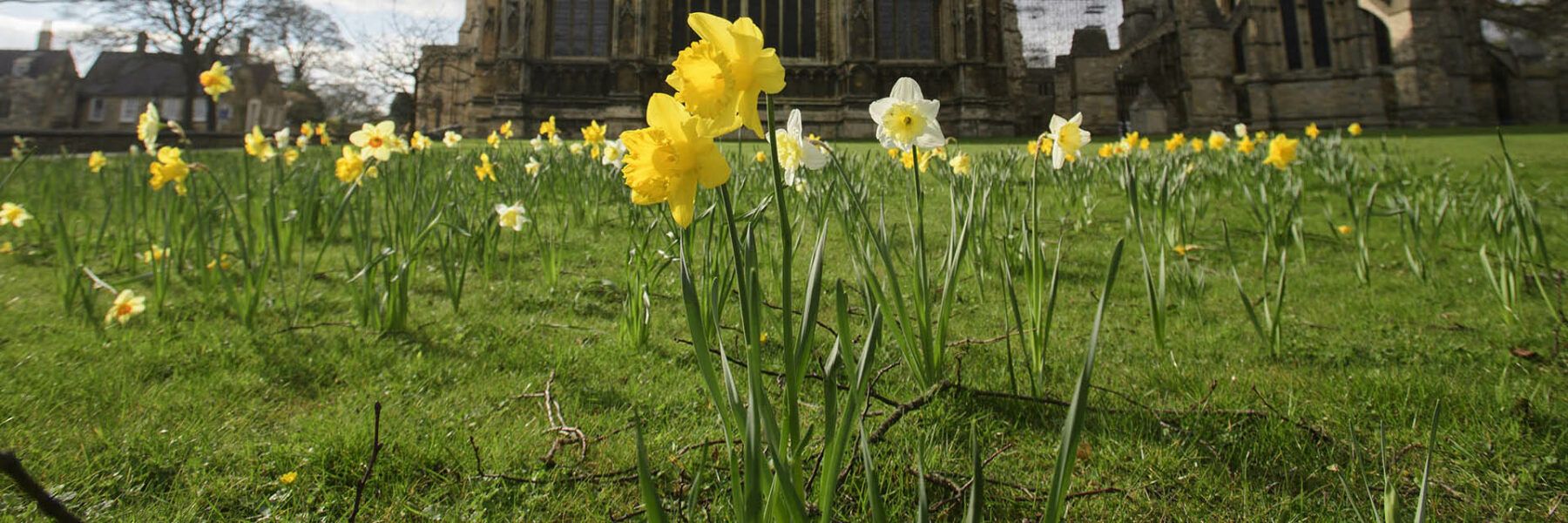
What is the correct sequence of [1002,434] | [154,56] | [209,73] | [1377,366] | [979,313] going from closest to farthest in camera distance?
[1002,434]
[1377,366]
[979,313]
[209,73]
[154,56]

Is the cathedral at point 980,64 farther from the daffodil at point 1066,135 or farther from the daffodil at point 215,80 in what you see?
the daffodil at point 1066,135

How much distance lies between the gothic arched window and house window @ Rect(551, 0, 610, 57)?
2.06 m

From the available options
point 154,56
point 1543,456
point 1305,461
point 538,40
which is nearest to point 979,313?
point 1305,461

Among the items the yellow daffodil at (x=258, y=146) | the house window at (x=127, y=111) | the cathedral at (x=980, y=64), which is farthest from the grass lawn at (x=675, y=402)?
the house window at (x=127, y=111)

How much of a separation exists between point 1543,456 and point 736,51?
157 centimetres

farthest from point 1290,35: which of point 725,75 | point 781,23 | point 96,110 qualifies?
point 96,110

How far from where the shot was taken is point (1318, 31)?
22.0 meters

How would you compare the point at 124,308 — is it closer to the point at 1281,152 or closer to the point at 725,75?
the point at 725,75

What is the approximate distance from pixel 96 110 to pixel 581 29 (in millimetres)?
35313

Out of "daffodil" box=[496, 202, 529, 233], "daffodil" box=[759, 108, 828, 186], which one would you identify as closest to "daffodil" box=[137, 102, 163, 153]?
"daffodil" box=[496, 202, 529, 233]

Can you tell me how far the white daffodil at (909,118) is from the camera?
1278 mm

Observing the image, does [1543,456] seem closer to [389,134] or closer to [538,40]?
[389,134]

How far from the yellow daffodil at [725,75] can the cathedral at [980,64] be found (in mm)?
18411

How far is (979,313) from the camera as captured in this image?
2.32 meters
